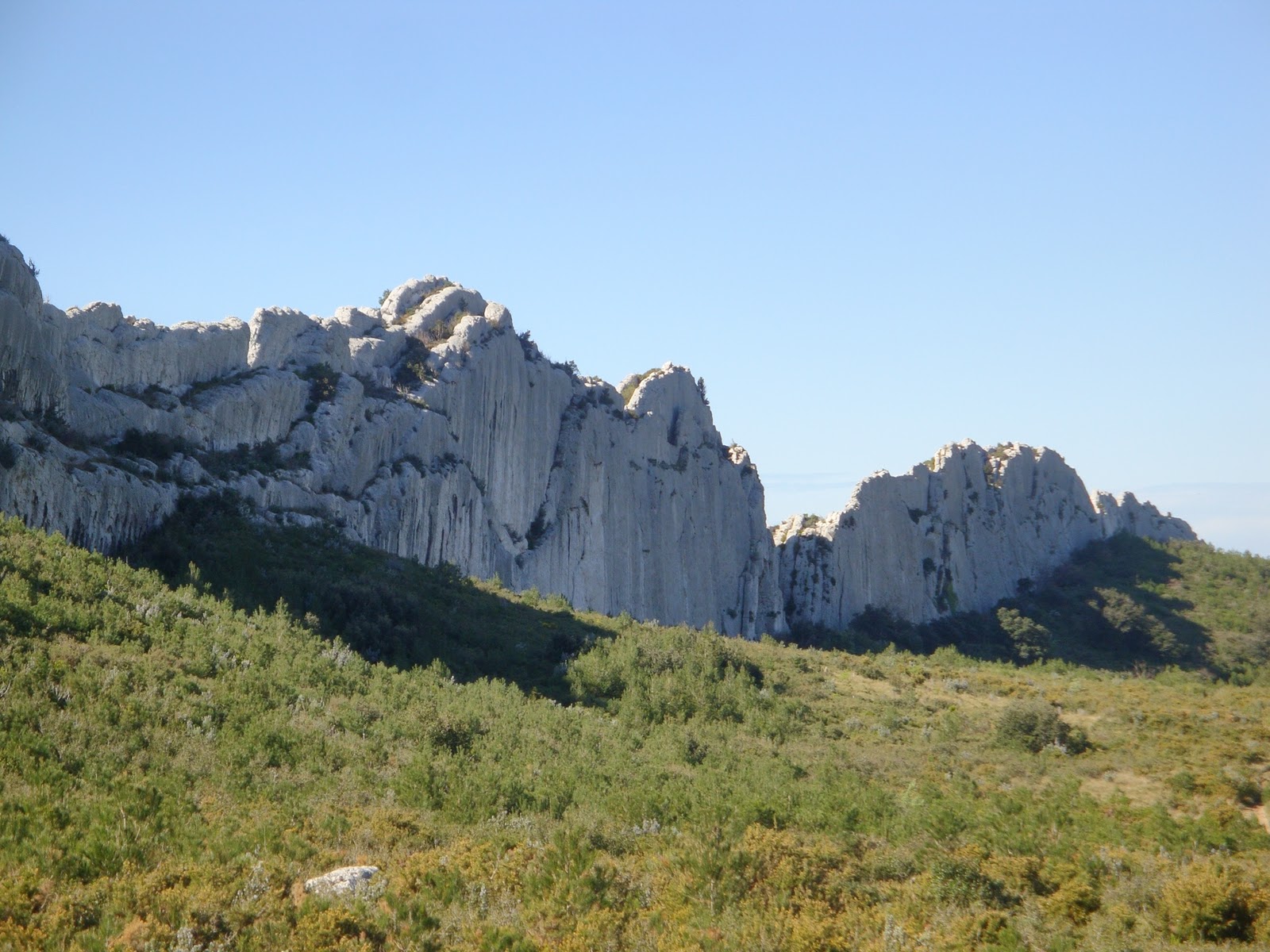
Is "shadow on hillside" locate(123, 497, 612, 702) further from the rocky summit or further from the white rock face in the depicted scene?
the white rock face

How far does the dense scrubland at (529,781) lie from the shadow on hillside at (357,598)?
0.47 feet

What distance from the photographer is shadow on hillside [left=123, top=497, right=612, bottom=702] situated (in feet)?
95.5

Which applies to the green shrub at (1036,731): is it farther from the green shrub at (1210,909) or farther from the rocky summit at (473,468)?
the rocky summit at (473,468)

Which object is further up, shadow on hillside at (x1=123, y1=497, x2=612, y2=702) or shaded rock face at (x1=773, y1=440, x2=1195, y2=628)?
shaded rock face at (x1=773, y1=440, x2=1195, y2=628)

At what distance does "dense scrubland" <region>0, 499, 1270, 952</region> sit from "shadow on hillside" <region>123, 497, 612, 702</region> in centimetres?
14

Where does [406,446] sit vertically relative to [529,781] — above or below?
above

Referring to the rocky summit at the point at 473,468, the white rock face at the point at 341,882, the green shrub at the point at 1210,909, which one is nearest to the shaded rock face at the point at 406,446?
the rocky summit at the point at 473,468

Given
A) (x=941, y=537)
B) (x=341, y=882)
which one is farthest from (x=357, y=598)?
(x=941, y=537)

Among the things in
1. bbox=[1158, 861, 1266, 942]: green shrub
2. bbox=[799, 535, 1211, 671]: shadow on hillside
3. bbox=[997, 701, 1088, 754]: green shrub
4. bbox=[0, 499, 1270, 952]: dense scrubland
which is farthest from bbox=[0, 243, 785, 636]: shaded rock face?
bbox=[1158, 861, 1266, 942]: green shrub

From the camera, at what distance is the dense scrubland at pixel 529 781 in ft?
39.9

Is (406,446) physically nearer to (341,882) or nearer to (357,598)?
(357,598)

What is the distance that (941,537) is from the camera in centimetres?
7844

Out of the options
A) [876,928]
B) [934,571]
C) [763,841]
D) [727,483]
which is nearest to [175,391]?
[763,841]

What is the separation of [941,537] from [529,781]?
65028mm
